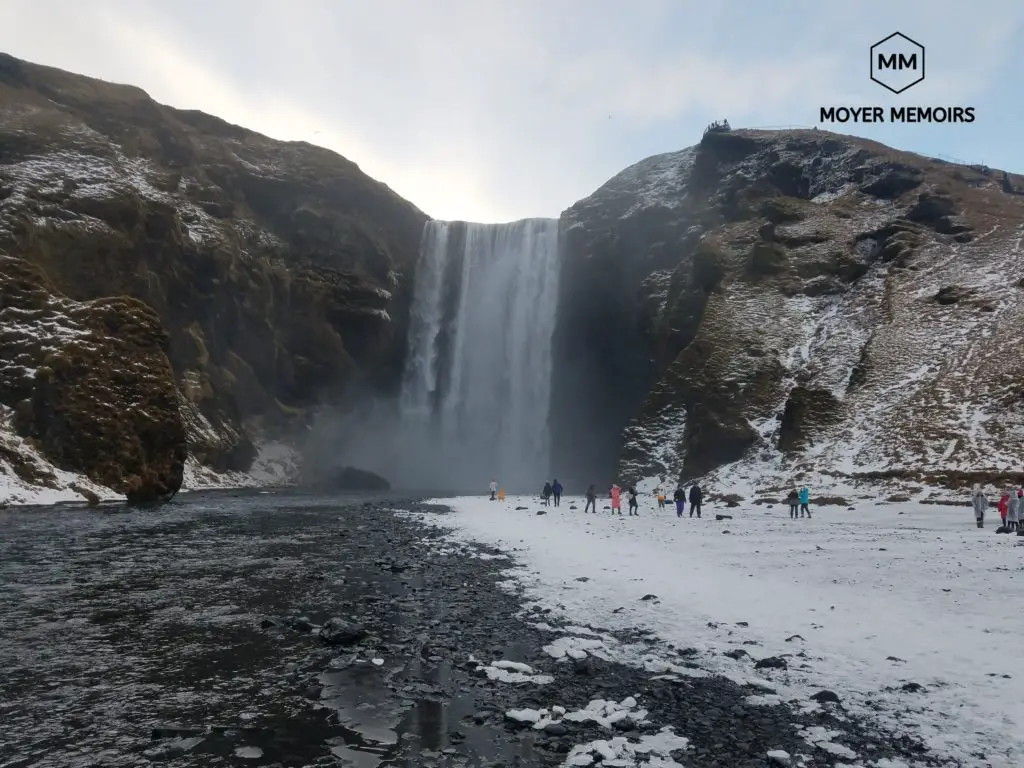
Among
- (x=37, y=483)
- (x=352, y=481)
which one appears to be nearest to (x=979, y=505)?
(x=37, y=483)

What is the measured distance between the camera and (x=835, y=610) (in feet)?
31.3

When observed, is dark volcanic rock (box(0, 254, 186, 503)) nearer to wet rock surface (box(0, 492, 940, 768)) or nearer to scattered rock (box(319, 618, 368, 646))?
wet rock surface (box(0, 492, 940, 768))

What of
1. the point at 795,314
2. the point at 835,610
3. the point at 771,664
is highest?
the point at 795,314

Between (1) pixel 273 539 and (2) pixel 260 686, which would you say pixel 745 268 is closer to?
(1) pixel 273 539

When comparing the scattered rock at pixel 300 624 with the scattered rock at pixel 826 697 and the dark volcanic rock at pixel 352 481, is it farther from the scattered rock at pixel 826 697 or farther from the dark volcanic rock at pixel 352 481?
the dark volcanic rock at pixel 352 481

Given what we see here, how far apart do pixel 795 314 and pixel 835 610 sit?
44.3 m

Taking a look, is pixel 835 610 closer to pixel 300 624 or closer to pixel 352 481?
pixel 300 624

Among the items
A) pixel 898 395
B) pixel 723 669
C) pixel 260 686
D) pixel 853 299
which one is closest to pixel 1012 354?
pixel 898 395

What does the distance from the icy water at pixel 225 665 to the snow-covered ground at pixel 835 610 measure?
2604 mm

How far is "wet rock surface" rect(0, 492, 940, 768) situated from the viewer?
545cm

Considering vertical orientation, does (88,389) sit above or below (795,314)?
below

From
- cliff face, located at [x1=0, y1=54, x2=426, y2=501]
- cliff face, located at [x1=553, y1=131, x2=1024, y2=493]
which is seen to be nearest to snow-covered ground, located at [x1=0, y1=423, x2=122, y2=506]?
cliff face, located at [x1=0, y1=54, x2=426, y2=501]

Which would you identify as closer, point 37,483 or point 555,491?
point 37,483

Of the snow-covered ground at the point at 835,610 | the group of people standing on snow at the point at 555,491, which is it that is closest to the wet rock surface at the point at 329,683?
the snow-covered ground at the point at 835,610
